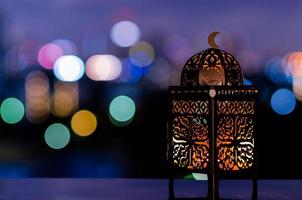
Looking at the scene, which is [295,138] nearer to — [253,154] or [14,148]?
[253,154]

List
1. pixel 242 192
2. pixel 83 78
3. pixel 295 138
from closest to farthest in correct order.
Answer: pixel 242 192 < pixel 295 138 < pixel 83 78

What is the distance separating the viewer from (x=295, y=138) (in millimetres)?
Result: 9008

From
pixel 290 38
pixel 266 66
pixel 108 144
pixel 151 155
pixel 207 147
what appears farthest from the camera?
pixel 108 144

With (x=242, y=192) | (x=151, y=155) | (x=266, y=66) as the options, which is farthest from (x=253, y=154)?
(x=151, y=155)

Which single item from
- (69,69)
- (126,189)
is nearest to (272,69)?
(126,189)

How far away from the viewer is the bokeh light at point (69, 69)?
21.5 m

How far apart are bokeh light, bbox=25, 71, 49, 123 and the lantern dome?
15505mm

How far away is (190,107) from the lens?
3.84m

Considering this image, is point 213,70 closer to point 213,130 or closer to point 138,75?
point 213,130

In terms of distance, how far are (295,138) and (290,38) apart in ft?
7.52

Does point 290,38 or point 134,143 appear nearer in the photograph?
point 290,38

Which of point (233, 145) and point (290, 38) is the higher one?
point (290, 38)

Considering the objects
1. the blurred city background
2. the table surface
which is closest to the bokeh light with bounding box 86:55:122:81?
the blurred city background

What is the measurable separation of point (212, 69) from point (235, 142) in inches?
17.3
